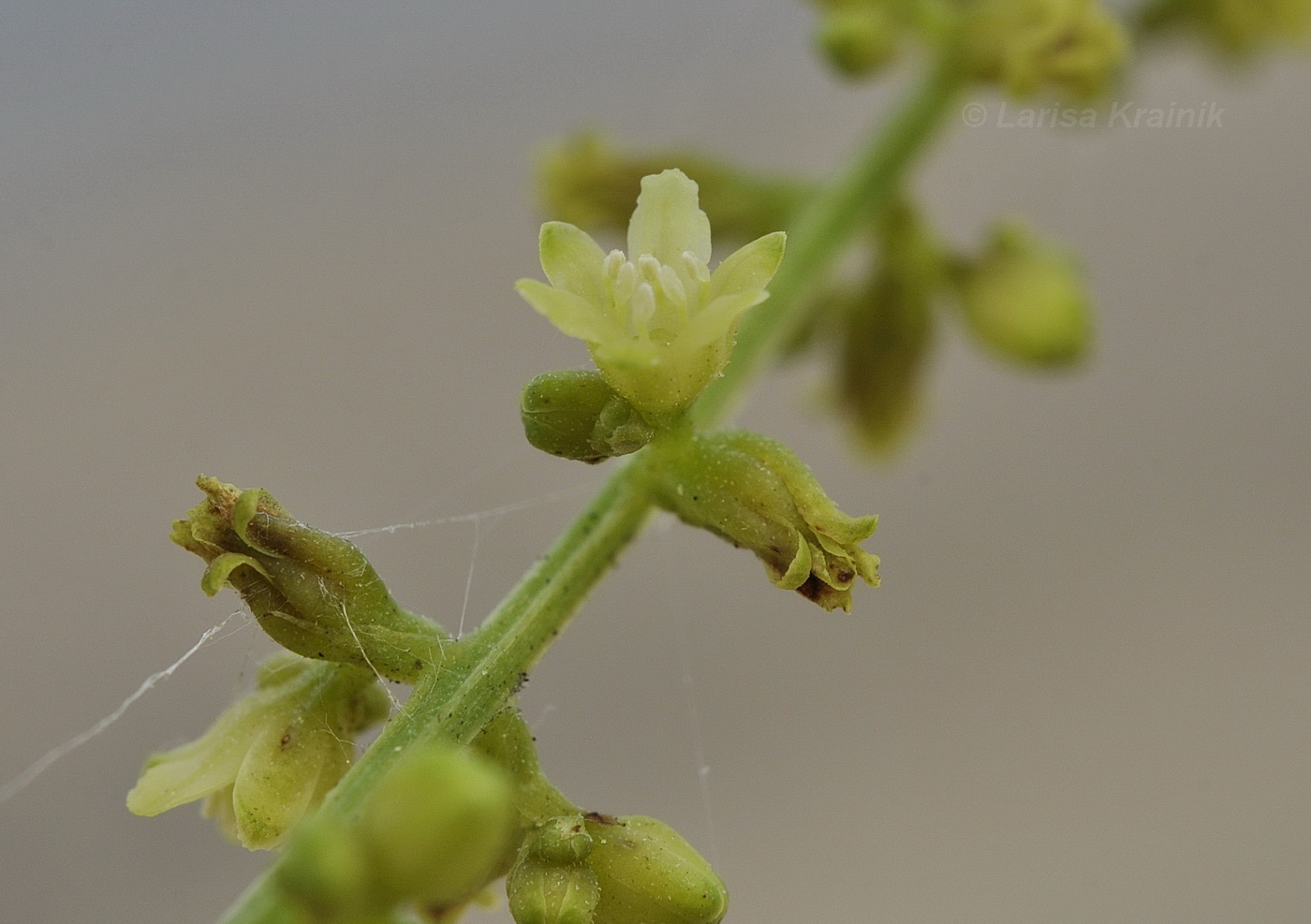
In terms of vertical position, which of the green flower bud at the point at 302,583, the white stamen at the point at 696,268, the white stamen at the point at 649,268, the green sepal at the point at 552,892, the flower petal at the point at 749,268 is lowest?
the green sepal at the point at 552,892

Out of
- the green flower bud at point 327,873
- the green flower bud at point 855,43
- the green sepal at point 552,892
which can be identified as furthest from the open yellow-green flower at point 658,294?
the green flower bud at point 855,43

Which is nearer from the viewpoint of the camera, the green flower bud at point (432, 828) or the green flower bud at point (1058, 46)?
the green flower bud at point (432, 828)

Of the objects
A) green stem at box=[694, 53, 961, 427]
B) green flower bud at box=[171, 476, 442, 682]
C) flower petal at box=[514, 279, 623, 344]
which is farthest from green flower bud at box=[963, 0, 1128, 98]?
green flower bud at box=[171, 476, 442, 682]

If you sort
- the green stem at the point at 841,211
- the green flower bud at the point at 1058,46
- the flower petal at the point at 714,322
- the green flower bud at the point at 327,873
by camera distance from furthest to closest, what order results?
1. the green flower bud at the point at 1058,46
2. the green stem at the point at 841,211
3. the flower petal at the point at 714,322
4. the green flower bud at the point at 327,873

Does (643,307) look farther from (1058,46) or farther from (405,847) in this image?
(1058,46)

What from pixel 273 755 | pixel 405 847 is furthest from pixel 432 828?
pixel 273 755

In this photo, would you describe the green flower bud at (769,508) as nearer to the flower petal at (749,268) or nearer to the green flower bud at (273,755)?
the flower petal at (749,268)
